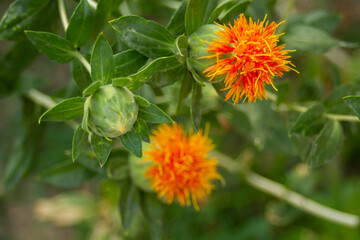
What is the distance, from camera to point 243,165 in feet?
6.66

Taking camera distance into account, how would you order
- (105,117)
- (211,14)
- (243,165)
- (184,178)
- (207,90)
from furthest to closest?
1. (243,165)
2. (207,90)
3. (184,178)
4. (211,14)
5. (105,117)

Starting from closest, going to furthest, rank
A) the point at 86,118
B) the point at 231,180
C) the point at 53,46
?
the point at 86,118 → the point at 53,46 → the point at 231,180

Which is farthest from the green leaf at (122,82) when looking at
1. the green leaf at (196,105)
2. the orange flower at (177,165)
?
the orange flower at (177,165)

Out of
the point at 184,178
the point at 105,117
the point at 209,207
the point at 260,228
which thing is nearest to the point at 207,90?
the point at 184,178

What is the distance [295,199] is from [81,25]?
1306mm

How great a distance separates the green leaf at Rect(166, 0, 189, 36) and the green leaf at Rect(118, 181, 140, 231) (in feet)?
2.00

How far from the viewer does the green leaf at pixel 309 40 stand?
158 centimetres

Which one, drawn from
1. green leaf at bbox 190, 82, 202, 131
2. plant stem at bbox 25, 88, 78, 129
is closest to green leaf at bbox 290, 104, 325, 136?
green leaf at bbox 190, 82, 202, 131

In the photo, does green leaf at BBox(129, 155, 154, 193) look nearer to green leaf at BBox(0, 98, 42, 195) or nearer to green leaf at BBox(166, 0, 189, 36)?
green leaf at BBox(166, 0, 189, 36)

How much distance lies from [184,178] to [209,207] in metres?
1.18

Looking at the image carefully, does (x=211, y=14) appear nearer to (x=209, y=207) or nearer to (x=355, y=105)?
(x=355, y=105)

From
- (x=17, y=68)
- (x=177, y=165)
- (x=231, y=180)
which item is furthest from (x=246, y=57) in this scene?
(x=231, y=180)

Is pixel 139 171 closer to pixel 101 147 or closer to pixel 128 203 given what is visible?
pixel 128 203

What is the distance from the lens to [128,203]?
4.74 ft
